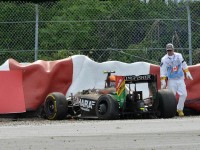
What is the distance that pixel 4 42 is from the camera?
574 inches

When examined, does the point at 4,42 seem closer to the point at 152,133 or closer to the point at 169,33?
the point at 169,33

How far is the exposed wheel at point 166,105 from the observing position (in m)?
13.4

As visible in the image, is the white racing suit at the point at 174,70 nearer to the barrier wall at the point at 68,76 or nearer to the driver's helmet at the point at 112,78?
the barrier wall at the point at 68,76

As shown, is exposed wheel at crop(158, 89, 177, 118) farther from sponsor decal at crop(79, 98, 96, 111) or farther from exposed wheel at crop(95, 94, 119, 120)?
sponsor decal at crop(79, 98, 96, 111)

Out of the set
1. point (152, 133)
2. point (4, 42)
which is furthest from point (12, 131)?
point (4, 42)

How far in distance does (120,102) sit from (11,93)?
2.60 m

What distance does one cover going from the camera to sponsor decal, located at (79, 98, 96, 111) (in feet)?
44.8

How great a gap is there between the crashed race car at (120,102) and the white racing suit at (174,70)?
117 centimetres

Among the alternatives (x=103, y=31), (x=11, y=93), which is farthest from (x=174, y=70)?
(x=11, y=93)

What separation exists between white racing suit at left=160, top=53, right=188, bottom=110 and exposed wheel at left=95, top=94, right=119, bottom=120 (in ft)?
7.34

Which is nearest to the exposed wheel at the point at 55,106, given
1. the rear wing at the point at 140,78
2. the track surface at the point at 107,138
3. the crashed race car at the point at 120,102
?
the crashed race car at the point at 120,102

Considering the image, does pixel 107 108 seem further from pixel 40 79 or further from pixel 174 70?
pixel 174 70

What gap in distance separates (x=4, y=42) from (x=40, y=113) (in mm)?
1934

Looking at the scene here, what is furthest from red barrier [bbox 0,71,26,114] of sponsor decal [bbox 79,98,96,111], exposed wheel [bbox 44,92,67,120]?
sponsor decal [bbox 79,98,96,111]
